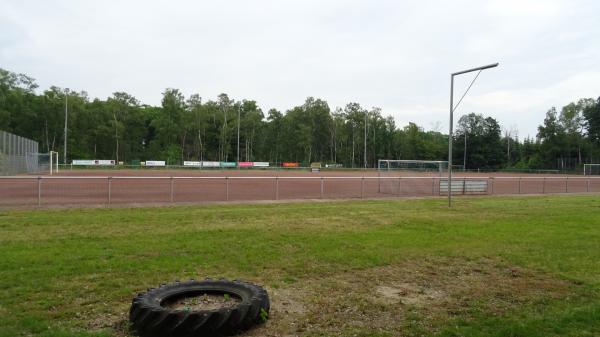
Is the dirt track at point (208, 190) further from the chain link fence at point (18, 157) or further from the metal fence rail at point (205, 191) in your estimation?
the chain link fence at point (18, 157)

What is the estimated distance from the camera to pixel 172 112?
11119cm

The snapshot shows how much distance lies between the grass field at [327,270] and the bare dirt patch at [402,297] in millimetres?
24

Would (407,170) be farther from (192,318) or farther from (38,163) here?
(38,163)

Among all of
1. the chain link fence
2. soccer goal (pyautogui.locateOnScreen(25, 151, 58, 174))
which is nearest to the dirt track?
the chain link fence

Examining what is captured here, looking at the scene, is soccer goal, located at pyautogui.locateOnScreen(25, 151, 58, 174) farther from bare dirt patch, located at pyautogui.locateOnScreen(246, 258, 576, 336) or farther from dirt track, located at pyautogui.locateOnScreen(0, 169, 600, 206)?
bare dirt patch, located at pyautogui.locateOnScreen(246, 258, 576, 336)

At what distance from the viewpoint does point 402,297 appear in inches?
241

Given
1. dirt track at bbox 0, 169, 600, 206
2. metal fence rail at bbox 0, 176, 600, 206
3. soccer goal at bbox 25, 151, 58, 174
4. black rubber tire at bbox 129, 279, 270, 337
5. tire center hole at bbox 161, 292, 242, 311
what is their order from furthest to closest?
1. soccer goal at bbox 25, 151, 58, 174
2. dirt track at bbox 0, 169, 600, 206
3. metal fence rail at bbox 0, 176, 600, 206
4. tire center hole at bbox 161, 292, 242, 311
5. black rubber tire at bbox 129, 279, 270, 337

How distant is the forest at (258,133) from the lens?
98188 millimetres

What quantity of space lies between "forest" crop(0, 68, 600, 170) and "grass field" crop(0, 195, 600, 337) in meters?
94.8

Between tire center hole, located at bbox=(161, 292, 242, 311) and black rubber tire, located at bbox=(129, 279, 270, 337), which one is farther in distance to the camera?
tire center hole, located at bbox=(161, 292, 242, 311)

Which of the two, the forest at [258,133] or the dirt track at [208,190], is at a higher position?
the forest at [258,133]

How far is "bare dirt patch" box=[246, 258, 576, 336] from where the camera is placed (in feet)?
16.4

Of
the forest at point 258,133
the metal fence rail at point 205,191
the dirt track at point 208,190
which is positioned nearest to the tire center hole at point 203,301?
the dirt track at point 208,190

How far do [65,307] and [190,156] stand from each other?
11068cm
